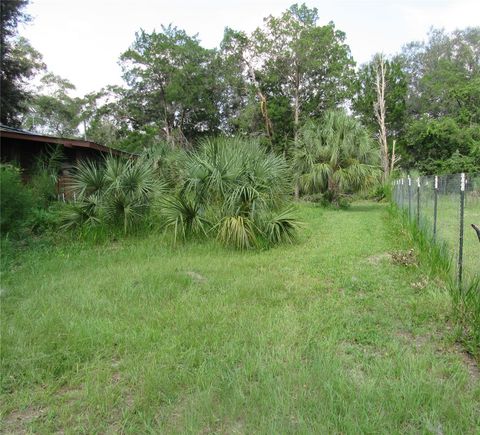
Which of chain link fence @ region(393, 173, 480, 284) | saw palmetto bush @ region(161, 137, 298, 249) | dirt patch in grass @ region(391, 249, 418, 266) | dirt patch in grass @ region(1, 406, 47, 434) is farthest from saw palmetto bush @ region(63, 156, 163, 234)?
dirt patch in grass @ region(1, 406, 47, 434)

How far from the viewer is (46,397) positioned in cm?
273

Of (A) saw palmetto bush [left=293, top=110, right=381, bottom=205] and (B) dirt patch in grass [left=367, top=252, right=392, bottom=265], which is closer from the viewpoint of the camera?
(B) dirt patch in grass [left=367, top=252, right=392, bottom=265]

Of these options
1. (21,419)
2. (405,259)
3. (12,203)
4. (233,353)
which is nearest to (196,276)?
(233,353)

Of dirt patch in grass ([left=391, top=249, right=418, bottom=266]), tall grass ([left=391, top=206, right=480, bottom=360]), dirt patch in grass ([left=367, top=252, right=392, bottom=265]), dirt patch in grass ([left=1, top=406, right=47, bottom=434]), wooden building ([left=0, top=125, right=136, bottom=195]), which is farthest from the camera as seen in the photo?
wooden building ([left=0, top=125, right=136, bottom=195])

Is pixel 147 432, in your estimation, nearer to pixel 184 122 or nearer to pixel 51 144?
pixel 51 144

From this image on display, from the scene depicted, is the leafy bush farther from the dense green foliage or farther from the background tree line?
the background tree line

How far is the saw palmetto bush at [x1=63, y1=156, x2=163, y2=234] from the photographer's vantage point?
9.02 meters

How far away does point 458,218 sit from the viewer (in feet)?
15.2

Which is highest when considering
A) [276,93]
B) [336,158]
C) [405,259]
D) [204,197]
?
[276,93]

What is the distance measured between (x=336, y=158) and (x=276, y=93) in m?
15.7

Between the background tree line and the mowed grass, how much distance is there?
67.9 feet

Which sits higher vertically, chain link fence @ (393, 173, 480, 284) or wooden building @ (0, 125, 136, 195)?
wooden building @ (0, 125, 136, 195)

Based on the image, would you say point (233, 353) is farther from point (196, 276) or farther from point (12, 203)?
point (12, 203)

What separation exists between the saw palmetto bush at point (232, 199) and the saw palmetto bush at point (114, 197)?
38.9 inches
